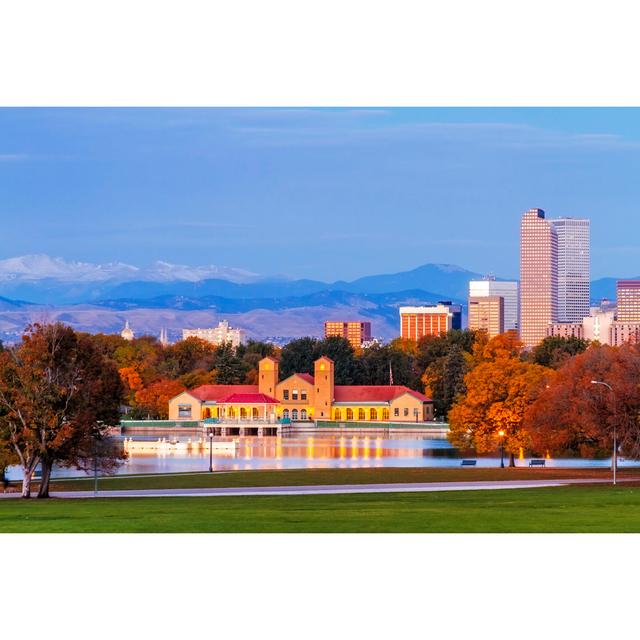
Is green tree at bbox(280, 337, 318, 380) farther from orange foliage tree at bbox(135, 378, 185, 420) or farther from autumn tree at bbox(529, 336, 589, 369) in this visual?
autumn tree at bbox(529, 336, 589, 369)

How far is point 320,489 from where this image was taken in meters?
34.0

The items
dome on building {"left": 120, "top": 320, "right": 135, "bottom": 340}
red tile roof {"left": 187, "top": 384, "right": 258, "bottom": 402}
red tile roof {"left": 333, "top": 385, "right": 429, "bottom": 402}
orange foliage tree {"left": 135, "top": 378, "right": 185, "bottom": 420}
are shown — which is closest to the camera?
orange foliage tree {"left": 135, "top": 378, "right": 185, "bottom": 420}

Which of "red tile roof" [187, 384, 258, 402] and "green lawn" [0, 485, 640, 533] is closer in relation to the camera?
"green lawn" [0, 485, 640, 533]

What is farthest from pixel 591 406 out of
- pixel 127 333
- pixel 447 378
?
pixel 127 333

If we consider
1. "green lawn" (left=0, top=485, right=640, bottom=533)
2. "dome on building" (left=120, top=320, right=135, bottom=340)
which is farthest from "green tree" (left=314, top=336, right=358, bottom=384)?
"green lawn" (left=0, top=485, right=640, bottom=533)

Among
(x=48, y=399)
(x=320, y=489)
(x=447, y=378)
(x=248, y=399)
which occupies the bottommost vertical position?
(x=320, y=489)

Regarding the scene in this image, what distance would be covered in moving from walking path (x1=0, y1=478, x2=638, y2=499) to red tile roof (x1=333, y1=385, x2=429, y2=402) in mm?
72700

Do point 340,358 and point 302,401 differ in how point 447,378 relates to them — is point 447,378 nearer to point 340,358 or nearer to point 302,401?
point 302,401

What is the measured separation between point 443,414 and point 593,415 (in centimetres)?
6564

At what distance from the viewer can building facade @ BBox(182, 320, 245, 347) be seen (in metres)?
156

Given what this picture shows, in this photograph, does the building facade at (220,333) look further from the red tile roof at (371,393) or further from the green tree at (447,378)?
the green tree at (447,378)

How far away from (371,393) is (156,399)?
19.7 meters

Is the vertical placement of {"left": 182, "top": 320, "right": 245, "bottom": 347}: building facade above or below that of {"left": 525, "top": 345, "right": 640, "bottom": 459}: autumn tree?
above

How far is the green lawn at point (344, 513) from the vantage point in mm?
23438
